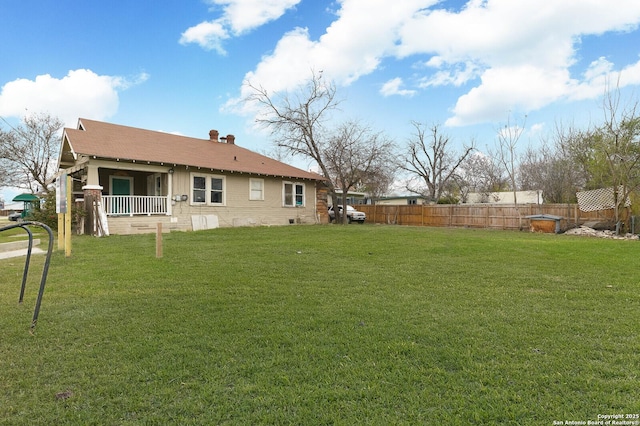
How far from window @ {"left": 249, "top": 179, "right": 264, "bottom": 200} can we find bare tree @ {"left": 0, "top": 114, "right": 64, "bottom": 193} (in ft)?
60.0

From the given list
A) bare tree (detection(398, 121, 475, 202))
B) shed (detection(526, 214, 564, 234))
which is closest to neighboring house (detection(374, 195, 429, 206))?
bare tree (detection(398, 121, 475, 202))

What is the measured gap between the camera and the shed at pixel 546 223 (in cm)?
1602

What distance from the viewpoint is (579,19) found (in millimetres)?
12312

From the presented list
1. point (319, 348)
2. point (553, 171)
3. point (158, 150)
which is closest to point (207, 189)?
point (158, 150)

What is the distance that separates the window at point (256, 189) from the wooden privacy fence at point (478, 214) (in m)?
10.6

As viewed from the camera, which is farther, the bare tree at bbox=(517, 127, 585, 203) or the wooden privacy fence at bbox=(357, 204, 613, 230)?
the bare tree at bbox=(517, 127, 585, 203)

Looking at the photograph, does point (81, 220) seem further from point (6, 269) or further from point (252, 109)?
point (252, 109)

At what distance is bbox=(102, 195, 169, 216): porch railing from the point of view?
12539mm

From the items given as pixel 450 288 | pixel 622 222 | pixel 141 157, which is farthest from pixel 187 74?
pixel 622 222

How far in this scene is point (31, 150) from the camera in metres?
26.2

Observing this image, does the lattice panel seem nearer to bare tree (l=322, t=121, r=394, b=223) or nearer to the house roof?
bare tree (l=322, t=121, r=394, b=223)

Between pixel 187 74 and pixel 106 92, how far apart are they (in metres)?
5.50

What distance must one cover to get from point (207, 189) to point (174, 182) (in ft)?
5.00

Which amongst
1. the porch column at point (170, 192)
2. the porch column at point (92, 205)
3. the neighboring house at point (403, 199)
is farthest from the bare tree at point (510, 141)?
the porch column at point (92, 205)
